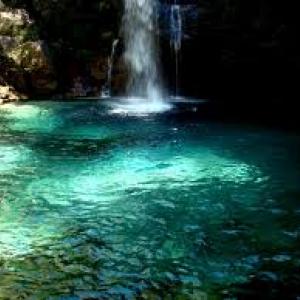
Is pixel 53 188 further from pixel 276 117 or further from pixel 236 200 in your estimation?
pixel 276 117

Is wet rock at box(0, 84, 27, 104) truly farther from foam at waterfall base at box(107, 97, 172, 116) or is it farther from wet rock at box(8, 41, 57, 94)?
foam at waterfall base at box(107, 97, 172, 116)

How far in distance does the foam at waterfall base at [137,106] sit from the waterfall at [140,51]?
1.16 m

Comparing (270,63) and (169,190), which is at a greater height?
(270,63)

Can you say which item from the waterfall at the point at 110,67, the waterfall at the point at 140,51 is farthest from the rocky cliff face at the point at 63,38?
the waterfall at the point at 140,51

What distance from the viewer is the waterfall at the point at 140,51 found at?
1055 inches

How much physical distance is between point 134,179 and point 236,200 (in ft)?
8.78

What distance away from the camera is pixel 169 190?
12359 millimetres

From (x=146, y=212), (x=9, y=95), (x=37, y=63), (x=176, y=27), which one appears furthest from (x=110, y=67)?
(x=146, y=212)

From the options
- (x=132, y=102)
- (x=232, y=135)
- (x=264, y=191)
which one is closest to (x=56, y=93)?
(x=132, y=102)

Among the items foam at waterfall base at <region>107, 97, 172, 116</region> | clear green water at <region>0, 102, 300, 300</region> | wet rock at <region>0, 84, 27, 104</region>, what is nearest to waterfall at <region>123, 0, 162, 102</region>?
foam at waterfall base at <region>107, 97, 172, 116</region>

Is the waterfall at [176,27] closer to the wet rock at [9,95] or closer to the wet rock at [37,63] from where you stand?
the wet rock at [37,63]

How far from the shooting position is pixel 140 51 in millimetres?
27141

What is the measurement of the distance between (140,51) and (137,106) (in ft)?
14.3

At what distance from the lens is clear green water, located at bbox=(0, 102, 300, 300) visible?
26.8ft
